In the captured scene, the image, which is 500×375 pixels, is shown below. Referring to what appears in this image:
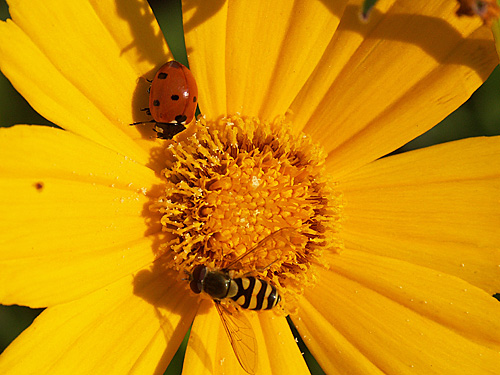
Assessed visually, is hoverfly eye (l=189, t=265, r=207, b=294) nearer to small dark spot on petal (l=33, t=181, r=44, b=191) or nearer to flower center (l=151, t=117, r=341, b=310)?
flower center (l=151, t=117, r=341, b=310)

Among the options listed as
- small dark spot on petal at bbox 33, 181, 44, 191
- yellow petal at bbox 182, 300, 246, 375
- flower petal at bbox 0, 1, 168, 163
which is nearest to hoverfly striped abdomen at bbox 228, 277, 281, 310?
yellow petal at bbox 182, 300, 246, 375

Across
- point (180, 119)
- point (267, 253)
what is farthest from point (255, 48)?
point (267, 253)

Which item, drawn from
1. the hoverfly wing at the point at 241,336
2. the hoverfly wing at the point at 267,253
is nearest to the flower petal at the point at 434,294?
the hoverfly wing at the point at 267,253

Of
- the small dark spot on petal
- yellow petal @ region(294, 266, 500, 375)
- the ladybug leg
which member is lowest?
yellow petal @ region(294, 266, 500, 375)

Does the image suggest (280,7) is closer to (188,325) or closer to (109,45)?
(109,45)

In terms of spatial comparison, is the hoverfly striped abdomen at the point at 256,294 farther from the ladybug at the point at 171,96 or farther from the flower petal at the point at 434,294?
the ladybug at the point at 171,96
